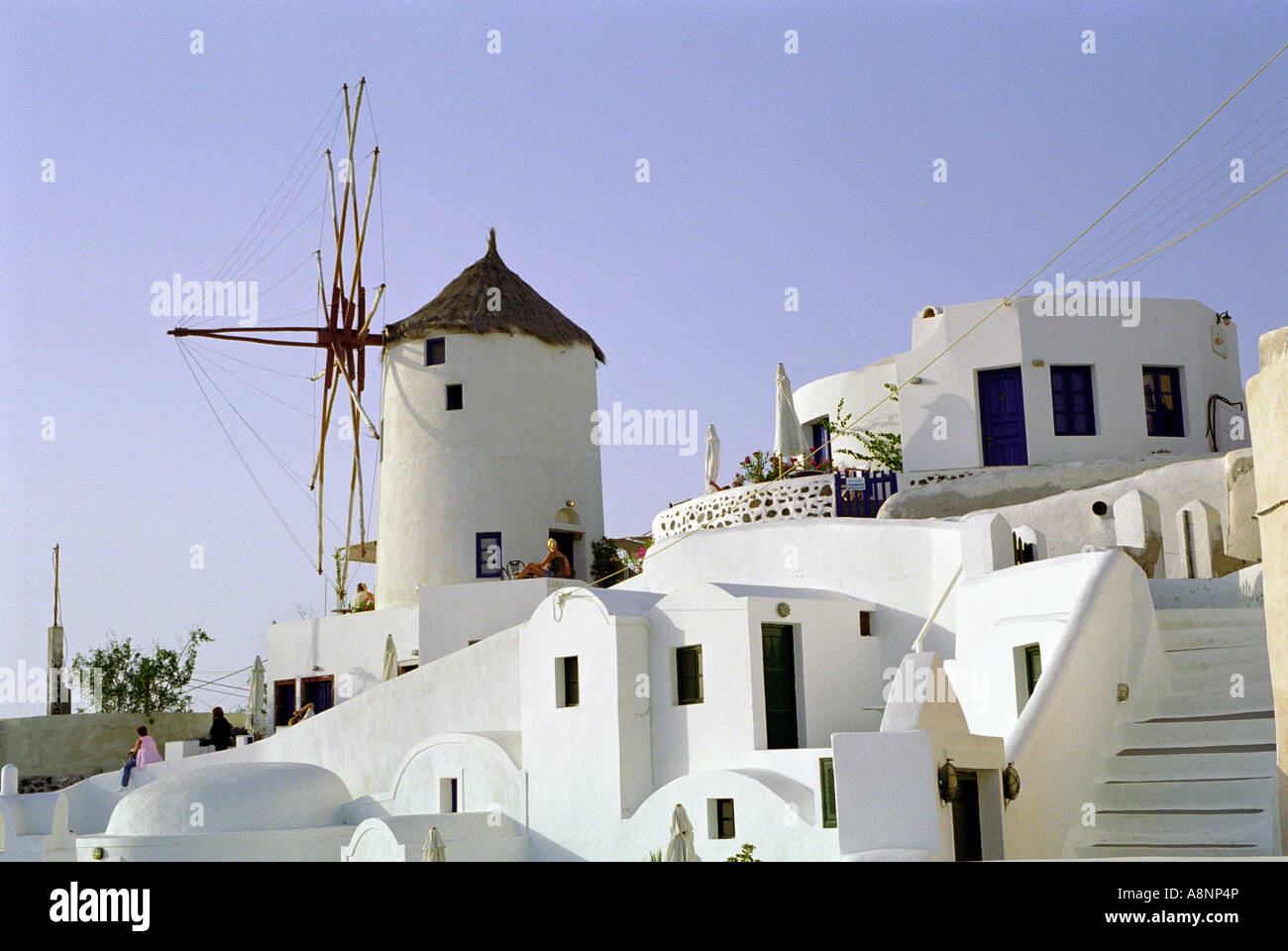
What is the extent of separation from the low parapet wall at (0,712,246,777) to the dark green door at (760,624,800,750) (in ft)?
49.0

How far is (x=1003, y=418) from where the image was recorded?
1995 centimetres

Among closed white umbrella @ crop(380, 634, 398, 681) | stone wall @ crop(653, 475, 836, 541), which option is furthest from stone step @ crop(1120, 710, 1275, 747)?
closed white umbrella @ crop(380, 634, 398, 681)

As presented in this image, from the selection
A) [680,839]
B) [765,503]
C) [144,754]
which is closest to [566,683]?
[680,839]

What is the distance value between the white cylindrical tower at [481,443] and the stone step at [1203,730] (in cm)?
1615

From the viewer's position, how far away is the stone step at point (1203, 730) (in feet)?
33.3

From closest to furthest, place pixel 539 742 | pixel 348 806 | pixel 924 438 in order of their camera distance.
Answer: pixel 539 742, pixel 348 806, pixel 924 438

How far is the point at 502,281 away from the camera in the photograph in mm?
27516

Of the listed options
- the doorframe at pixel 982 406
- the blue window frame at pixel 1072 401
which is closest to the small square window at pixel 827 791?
the doorframe at pixel 982 406
